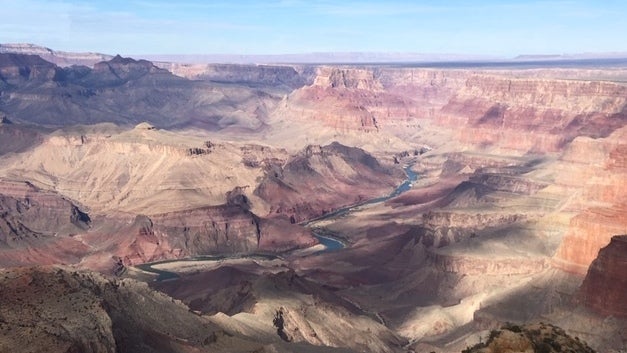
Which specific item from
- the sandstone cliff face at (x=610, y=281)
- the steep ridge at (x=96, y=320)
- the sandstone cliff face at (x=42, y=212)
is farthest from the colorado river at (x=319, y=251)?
the sandstone cliff face at (x=610, y=281)

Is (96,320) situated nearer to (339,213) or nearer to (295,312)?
(295,312)

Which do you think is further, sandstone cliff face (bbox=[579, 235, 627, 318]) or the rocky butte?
sandstone cliff face (bbox=[579, 235, 627, 318])

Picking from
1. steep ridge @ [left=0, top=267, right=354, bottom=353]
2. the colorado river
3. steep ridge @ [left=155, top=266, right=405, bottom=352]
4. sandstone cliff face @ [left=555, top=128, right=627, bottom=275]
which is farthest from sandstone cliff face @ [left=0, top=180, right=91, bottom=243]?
sandstone cliff face @ [left=555, top=128, right=627, bottom=275]

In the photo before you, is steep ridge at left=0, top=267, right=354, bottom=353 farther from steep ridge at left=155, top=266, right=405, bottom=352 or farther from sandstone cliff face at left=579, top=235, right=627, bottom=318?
sandstone cliff face at left=579, top=235, right=627, bottom=318

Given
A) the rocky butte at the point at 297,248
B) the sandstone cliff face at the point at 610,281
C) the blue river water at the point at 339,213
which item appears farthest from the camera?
the blue river water at the point at 339,213

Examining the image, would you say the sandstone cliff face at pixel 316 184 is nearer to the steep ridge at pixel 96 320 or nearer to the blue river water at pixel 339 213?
the blue river water at pixel 339 213

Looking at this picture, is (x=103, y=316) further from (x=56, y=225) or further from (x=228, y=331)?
(x=56, y=225)

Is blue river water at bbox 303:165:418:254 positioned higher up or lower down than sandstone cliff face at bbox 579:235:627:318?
lower down
